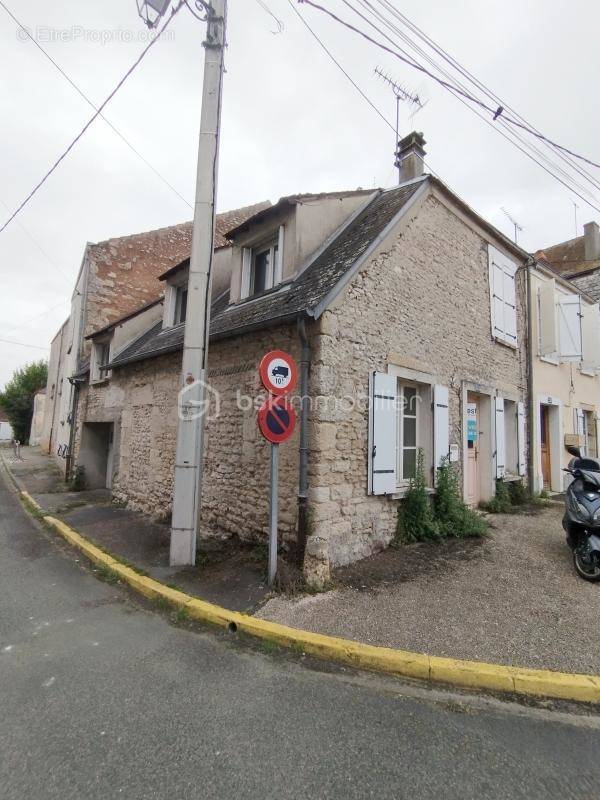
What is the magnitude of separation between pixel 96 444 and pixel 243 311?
25.9 feet

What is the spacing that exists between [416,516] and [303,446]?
210 centimetres

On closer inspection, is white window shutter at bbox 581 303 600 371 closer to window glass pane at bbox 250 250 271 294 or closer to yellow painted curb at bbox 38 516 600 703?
window glass pane at bbox 250 250 271 294

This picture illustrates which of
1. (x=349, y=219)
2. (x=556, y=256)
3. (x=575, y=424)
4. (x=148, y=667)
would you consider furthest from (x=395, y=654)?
(x=556, y=256)

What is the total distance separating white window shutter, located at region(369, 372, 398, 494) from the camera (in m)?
4.93

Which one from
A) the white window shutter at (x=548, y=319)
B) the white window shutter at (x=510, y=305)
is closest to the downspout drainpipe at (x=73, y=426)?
the white window shutter at (x=510, y=305)

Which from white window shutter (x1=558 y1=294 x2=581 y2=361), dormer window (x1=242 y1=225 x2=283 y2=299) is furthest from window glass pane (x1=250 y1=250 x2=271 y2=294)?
white window shutter (x1=558 y1=294 x2=581 y2=361)

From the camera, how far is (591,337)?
10.0 m

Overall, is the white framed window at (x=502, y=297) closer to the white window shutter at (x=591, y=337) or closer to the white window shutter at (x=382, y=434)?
the white window shutter at (x=591, y=337)

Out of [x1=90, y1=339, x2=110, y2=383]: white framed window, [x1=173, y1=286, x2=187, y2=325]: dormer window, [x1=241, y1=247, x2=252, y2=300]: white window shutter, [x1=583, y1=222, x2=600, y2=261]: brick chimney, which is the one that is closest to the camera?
[x1=241, y1=247, x2=252, y2=300]: white window shutter

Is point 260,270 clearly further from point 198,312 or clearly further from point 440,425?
point 440,425

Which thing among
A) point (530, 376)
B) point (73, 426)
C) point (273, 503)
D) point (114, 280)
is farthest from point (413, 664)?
point (114, 280)

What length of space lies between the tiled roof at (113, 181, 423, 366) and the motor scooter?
3679 mm

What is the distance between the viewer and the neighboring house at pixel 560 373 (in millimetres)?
8867

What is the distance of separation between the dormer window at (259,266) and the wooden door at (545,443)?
24.3 feet
